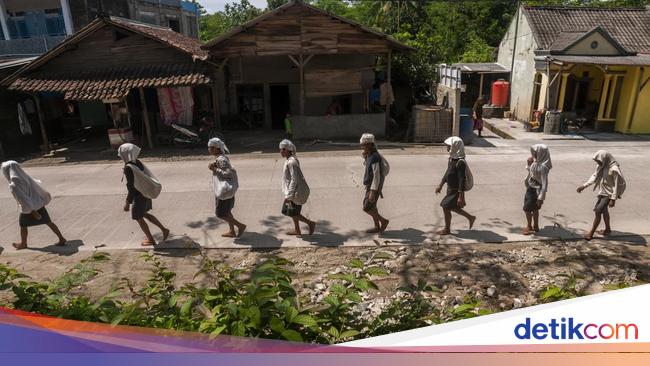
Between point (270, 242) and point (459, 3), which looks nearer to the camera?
point (270, 242)

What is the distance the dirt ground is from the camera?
5602 millimetres

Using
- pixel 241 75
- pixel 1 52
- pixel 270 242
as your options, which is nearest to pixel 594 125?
pixel 241 75

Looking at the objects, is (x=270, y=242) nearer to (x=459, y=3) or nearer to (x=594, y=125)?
(x=594, y=125)

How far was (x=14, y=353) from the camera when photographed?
222cm

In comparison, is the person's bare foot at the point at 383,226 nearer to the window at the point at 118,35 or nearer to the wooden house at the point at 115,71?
the wooden house at the point at 115,71

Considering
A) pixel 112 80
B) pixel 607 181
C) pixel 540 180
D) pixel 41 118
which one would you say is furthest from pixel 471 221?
pixel 41 118

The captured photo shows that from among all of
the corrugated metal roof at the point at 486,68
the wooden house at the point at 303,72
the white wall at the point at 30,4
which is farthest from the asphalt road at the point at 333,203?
the white wall at the point at 30,4

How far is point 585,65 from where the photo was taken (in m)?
16.7

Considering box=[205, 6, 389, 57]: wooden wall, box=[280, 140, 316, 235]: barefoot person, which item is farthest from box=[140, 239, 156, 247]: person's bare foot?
box=[205, 6, 389, 57]: wooden wall

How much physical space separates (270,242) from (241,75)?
35.5 feet

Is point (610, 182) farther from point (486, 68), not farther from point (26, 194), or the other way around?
point (486, 68)

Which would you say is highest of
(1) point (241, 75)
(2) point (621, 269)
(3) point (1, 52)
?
(3) point (1, 52)

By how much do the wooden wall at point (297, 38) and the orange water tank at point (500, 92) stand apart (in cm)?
860

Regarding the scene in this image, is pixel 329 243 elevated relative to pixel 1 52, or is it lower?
lower
